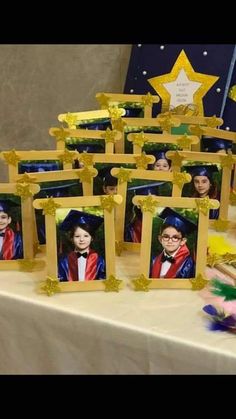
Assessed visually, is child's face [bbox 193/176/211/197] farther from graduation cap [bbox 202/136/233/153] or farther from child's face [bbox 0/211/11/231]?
child's face [bbox 0/211/11/231]

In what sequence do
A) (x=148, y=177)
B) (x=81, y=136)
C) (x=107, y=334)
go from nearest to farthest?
(x=107, y=334) < (x=148, y=177) < (x=81, y=136)

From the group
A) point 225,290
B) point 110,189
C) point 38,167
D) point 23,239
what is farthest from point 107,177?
point 225,290

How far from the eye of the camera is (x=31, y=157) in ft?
4.66

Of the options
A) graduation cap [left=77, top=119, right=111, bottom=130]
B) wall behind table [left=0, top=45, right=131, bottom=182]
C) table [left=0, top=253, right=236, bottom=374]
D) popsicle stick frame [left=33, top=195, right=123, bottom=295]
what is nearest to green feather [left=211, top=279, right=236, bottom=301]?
table [left=0, top=253, right=236, bottom=374]

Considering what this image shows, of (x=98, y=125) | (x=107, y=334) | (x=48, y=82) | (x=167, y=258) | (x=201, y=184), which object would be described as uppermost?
(x=48, y=82)

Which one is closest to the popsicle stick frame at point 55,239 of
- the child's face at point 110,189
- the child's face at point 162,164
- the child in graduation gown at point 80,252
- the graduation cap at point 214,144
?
the child in graduation gown at point 80,252

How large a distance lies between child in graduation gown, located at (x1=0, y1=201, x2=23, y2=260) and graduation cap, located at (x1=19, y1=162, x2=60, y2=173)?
0.19 metres

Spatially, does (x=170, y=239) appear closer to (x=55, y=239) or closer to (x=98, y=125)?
(x=55, y=239)

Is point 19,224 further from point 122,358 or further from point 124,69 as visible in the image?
point 124,69

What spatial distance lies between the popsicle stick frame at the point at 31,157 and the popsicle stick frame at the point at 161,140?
0.56 feet

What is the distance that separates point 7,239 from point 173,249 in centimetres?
35

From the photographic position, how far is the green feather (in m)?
1.10

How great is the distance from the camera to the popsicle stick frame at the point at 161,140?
4.93 ft

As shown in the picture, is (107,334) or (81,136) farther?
(81,136)
